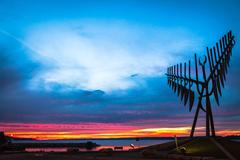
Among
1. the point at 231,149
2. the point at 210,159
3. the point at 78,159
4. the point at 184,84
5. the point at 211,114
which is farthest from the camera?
the point at 184,84

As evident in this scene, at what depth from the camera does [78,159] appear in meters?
40.8

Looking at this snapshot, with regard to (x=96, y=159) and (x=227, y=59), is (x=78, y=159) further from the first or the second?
(x=227, y=59)

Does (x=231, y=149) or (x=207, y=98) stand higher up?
(x=207, y=98)

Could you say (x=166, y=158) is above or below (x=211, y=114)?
below

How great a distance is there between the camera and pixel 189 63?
49.3m

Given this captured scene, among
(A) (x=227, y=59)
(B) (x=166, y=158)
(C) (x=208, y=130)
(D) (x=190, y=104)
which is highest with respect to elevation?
(A) (x=227, y=59)

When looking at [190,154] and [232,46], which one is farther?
[232,46]

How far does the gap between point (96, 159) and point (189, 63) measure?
18478 millimetres

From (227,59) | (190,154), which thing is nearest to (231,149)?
(190,154)

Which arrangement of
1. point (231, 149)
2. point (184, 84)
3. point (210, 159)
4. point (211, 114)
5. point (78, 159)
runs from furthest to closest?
point (184, 84) < point (211, 114) < point (78, 159) < point (231, 149) < point (210, 159)

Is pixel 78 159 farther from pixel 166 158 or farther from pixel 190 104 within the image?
pixel 190 104

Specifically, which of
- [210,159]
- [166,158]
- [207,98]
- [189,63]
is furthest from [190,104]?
[210,159]

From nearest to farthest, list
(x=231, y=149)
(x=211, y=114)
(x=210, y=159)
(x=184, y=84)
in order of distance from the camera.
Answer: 1. (x=210, y=159)
2. (x=231, y=149)
3. (x=211, y=114)
4. (x=184, y=84)

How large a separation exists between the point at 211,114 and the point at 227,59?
23.0ft
